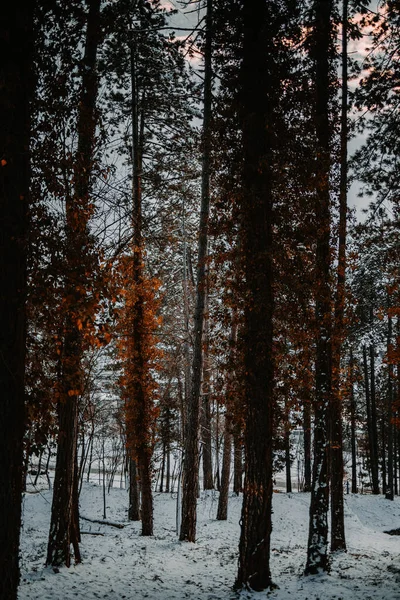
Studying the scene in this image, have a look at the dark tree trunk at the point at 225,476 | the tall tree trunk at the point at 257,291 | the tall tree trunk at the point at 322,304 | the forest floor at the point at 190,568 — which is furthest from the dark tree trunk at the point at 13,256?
the dark tree trunk at the point at 225,476

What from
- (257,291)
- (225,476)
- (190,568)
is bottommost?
(190,568)

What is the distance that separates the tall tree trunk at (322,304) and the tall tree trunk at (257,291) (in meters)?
1.31

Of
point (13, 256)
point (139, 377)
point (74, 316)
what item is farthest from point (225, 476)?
point (13, 256)

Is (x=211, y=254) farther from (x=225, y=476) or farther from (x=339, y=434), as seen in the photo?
(x=225, y=476)

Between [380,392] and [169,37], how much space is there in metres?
28.2

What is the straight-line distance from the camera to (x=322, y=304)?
862 centimetres

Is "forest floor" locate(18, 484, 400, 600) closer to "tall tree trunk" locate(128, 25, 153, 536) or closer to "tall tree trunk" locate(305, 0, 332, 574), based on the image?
"tall tree trunk" locate(305, 0, 332, 574)

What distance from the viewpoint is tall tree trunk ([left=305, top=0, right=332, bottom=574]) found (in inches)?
312

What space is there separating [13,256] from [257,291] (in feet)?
13.4

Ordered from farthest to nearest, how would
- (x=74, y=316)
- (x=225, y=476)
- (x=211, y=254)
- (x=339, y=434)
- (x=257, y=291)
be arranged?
(x=225, y=476), (x=339, y=434), (x=211, y=254), (x=257, y=291), (x=74, y=316)

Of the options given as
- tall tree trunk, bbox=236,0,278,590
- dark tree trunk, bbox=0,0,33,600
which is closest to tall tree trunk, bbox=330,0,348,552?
tall tree trunk, bbox=236,0,278,590

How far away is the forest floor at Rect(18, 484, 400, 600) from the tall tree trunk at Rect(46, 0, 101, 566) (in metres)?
0.70

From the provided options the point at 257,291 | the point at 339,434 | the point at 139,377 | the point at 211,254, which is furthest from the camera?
the point at 139,377

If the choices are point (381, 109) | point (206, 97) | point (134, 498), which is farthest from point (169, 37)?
point (134, 498)
